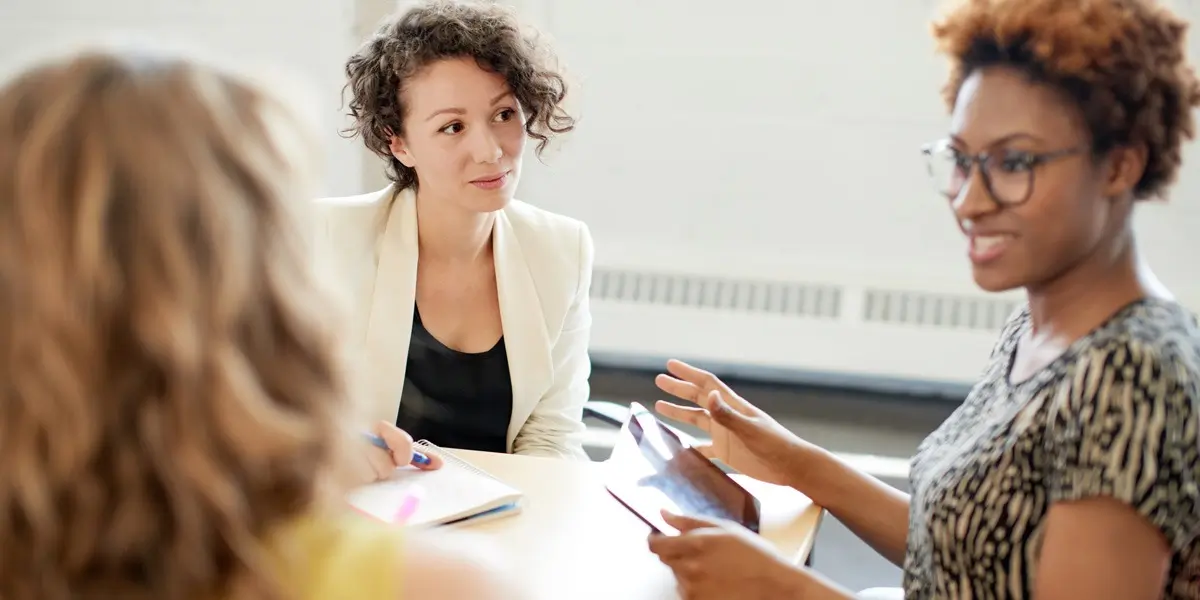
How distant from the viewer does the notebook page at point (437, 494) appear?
1450 mm

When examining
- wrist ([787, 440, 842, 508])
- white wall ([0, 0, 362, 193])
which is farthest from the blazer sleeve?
white wall ([0, 0, 362, 193])

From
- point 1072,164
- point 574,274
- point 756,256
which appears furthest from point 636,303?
point 1072,164

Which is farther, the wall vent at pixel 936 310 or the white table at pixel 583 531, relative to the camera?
the wall vent at pixel 936 310

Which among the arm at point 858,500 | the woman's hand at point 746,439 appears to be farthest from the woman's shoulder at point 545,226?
the arm at point 858,500

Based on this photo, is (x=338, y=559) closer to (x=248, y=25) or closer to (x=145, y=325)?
(x=145, y=325)

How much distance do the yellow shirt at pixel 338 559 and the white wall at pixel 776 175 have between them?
9.31 feet

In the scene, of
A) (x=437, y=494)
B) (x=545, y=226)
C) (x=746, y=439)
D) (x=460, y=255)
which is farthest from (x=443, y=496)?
(x=545, y=226)

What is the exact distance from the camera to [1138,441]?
1032 mm

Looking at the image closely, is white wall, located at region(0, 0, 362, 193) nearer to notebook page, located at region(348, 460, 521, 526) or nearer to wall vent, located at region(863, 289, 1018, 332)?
wall vent, located at region(863, 289, 1018, 332)

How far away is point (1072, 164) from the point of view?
1142 mm

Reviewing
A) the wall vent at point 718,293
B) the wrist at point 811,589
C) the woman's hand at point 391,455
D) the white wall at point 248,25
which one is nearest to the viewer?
the wrist at point 811,589

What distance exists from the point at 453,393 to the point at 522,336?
0.54ft

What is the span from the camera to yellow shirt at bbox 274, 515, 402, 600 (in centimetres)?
74

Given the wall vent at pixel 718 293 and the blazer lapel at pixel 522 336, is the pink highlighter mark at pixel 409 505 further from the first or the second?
the wall vent at pixel 718 293
